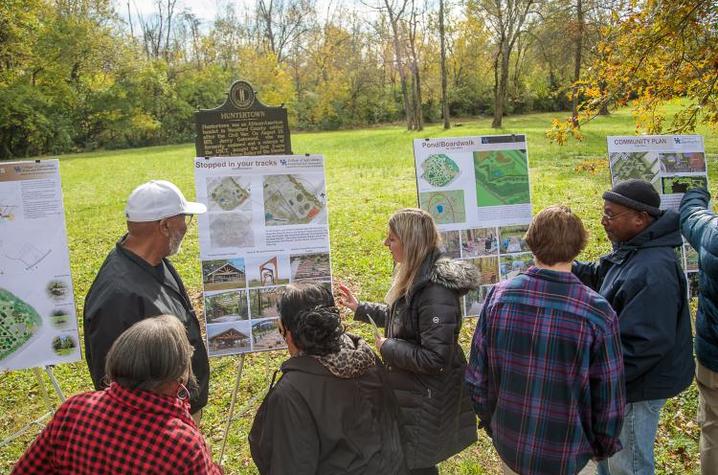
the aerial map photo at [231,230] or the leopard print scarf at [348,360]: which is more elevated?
the aerial map photo at [231,230]

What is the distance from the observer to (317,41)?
56.0m

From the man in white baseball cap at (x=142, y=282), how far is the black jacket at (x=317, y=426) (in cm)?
87

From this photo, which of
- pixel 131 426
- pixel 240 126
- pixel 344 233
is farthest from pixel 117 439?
pixel 344 233

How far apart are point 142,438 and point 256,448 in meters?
0.56

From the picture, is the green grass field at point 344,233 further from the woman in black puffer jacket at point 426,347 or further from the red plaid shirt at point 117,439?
the red plaid shirt at point 117,439

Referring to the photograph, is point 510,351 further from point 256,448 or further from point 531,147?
point 531,147

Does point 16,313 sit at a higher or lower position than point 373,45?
lower

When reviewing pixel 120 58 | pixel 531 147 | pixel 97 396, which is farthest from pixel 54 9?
pixel 97 396

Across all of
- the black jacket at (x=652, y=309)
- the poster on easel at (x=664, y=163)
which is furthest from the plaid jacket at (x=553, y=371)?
the poster on easel at (x=664, y=163)

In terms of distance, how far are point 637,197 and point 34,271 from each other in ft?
13.5

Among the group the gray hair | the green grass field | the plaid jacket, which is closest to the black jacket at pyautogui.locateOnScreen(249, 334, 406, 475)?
the gray hair

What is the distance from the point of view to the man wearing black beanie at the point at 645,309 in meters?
2.70

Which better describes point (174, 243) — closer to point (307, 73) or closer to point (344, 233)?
point (344, 233)

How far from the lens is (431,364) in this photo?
8.96 feet
